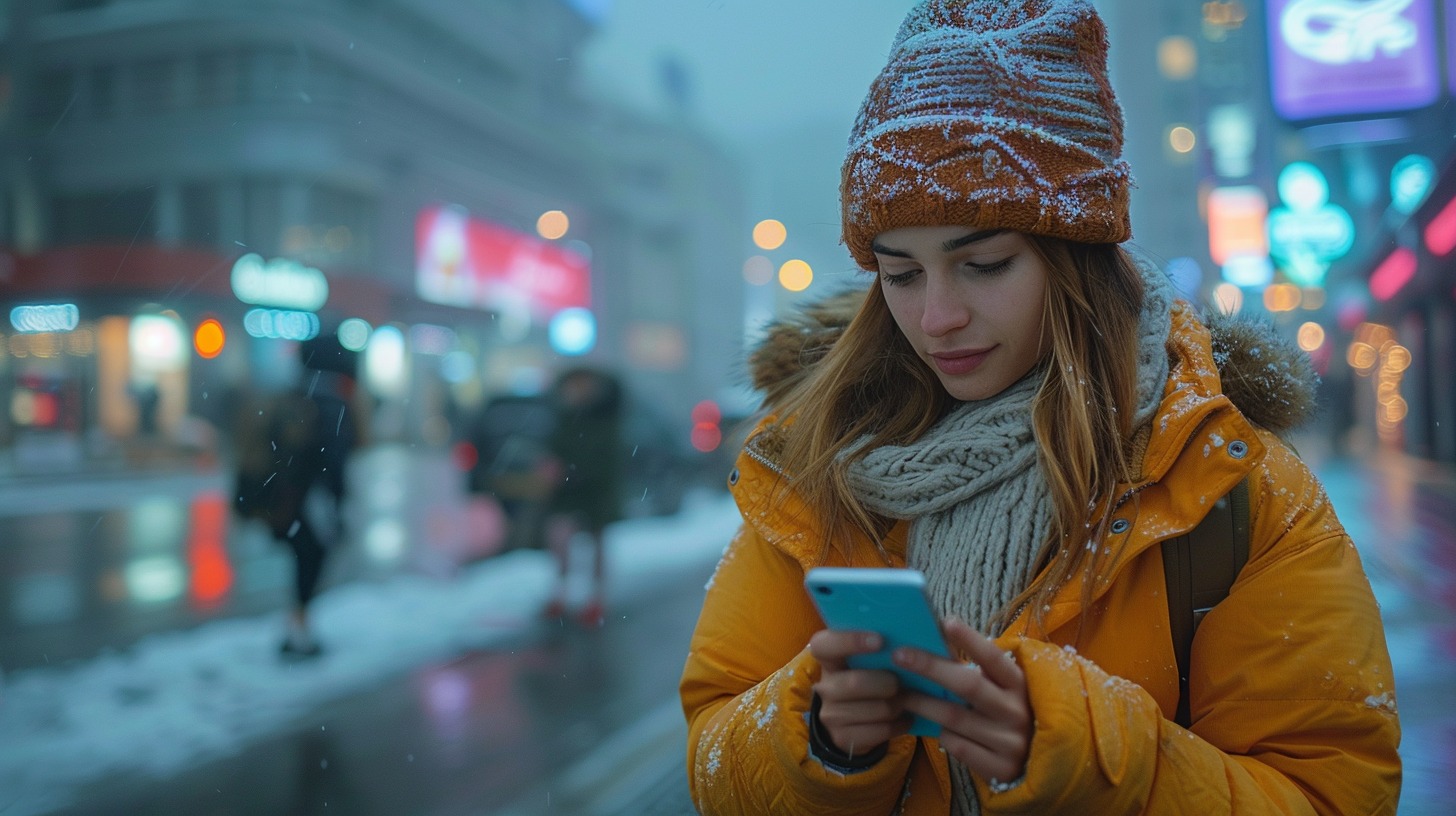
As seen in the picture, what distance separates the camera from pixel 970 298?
1.40 meters

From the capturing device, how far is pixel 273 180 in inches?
620

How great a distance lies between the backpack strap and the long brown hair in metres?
0.11

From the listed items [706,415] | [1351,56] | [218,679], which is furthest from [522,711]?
[706,415]

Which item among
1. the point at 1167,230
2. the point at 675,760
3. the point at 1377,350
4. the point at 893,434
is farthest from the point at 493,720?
the point at 1167,230

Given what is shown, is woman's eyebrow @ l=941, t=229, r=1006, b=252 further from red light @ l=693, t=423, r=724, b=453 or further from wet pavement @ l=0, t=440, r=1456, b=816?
red light @ l=693, t=423, r=724, b=453

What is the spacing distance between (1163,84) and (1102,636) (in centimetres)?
3439

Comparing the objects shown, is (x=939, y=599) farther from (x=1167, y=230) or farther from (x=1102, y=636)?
(x=1167, y=230)

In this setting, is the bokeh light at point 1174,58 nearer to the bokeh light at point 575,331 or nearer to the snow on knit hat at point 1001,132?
the bokeh light at point 575,331

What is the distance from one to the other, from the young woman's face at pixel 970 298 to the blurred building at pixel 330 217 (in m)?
0.78

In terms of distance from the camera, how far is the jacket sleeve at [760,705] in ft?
4.04

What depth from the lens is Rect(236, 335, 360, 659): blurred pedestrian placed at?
571 cm

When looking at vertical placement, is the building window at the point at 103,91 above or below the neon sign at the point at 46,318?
above

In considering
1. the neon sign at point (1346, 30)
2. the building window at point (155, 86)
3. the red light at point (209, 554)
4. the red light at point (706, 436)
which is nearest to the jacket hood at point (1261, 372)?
the neon sign at point (1346, 30)

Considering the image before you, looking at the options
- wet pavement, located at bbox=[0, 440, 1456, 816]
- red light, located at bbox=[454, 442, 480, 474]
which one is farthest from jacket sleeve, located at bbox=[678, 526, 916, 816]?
red light, located at bbox=[454, 442, 480, 474]
